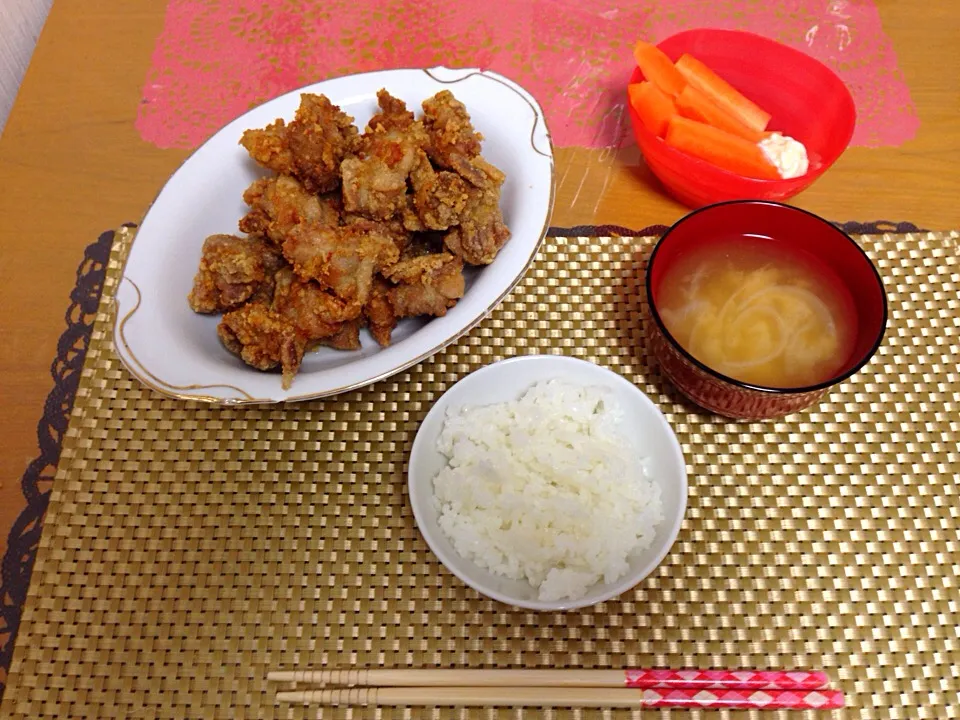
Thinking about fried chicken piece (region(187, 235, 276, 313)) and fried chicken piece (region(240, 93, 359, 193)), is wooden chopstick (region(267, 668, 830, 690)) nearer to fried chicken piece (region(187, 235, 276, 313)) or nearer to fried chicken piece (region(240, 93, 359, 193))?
fried chicken piece (region(187, 235, 276, 313))

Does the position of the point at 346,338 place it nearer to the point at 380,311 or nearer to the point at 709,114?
the point at 380,311

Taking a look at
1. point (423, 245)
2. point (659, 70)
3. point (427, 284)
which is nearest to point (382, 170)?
point (423, 245)

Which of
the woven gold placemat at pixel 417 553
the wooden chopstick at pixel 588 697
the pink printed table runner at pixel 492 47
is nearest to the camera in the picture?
the wooden chopstick at pixel 588 697

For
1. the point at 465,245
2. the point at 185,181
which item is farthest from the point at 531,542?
the point at 185,181

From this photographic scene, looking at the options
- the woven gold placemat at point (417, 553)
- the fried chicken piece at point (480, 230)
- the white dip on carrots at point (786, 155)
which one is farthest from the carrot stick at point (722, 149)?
the fried chicken piece at point (480, 230)

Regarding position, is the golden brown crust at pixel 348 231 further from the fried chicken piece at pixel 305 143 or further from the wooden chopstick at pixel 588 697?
the wooden chopstick at pixel 588 697

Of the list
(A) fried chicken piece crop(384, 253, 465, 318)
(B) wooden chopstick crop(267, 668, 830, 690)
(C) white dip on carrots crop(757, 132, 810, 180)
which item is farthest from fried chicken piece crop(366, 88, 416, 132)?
(B) wooden chopstick crop(267, 668, 830, 690)
